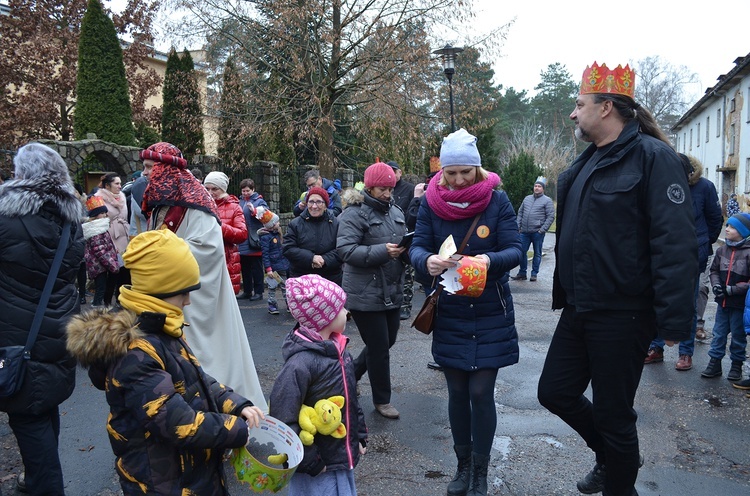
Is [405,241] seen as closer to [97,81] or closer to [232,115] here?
[232,115]

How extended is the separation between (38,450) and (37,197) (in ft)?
4.60

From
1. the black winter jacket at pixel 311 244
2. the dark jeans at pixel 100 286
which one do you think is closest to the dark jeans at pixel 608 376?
the black winter jacket at pixel 311 244

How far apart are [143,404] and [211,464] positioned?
45 cm

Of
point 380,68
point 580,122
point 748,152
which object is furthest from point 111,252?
point 748,152

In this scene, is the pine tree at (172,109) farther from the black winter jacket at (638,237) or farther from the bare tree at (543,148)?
the bare tree at (543,148)

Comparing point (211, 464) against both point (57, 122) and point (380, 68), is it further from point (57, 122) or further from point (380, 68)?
point (57, 122)

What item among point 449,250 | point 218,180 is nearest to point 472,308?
point 449,250

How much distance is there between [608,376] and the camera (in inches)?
123

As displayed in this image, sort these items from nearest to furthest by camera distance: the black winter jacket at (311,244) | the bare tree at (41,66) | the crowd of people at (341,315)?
1. the crowd of people at (341,315)
2. the black winter jacket at (311,244)
3. the bare tree at (41,66)

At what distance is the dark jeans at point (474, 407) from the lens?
3570 mm

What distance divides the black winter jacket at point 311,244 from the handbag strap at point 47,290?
293cm

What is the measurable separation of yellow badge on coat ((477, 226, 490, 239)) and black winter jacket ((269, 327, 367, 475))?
3.94ft

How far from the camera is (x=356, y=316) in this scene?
191 inches

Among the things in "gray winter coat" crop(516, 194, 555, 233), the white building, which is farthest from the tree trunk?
the white building
